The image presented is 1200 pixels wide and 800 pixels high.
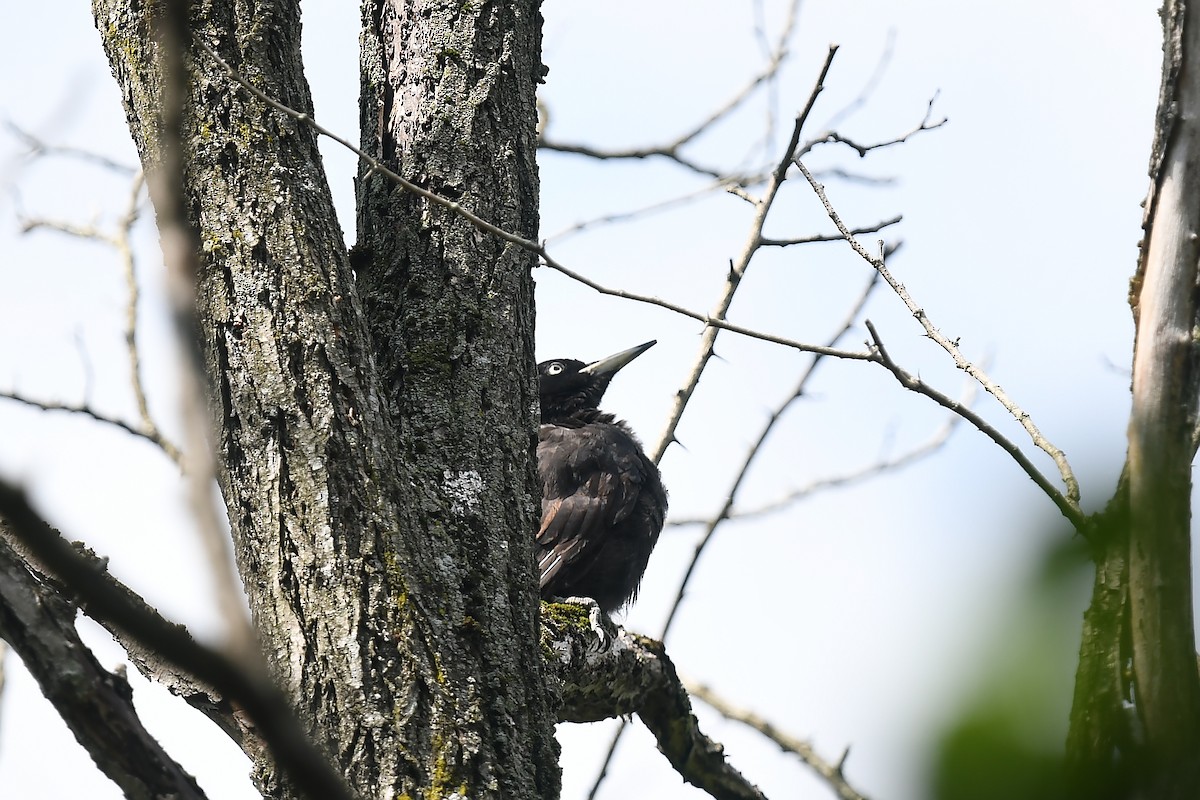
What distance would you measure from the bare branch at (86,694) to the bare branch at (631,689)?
6.27 ft

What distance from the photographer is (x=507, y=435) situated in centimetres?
257

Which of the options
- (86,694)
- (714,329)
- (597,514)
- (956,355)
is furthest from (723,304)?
(86,694)

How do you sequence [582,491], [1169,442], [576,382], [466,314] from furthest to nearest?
[576,382]
[582,491]
[466,314]
[1169,442]

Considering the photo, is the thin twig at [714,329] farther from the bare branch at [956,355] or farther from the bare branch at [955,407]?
the bare branch at [955,407]

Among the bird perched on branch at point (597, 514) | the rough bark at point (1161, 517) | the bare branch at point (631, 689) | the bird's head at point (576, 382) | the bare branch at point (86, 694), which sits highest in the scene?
the bird's head at point (576, 382)

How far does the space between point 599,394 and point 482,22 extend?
12.5ft

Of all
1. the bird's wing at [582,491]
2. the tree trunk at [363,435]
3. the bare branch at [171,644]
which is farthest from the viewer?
the bird's wing at [582,491]

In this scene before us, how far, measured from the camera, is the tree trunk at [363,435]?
2053 mm

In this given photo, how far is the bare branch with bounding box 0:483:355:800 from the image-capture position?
2.43ft

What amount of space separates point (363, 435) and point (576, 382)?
442 centimetres

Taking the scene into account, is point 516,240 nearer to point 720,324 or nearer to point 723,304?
point 720,324

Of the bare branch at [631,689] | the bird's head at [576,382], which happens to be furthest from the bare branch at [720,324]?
the bird's head at [576,382]

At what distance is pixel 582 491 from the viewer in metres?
5.31

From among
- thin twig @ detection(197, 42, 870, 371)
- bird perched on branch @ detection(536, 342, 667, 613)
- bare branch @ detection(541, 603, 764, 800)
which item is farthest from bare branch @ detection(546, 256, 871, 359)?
bird perched on branch @ detection(536, 342, 667, 613)
